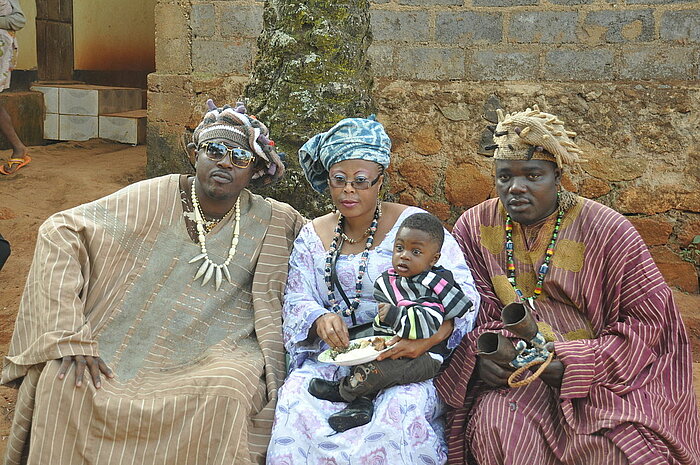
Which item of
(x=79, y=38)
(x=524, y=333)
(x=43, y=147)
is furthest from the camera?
(x=79, y=38)

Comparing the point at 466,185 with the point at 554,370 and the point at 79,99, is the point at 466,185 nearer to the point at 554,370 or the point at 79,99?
the point at 554,370

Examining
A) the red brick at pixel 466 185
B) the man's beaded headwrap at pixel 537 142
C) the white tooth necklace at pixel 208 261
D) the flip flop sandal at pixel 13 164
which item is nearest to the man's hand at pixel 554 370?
the man's beaded headwrap at pixel 537 142

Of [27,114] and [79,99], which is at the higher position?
[79,99]

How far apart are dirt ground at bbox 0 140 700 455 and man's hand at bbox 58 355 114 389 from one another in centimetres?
122

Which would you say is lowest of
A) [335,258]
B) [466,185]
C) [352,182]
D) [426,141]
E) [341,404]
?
[341,404]

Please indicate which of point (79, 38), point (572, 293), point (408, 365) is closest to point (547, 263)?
point (572, 293)

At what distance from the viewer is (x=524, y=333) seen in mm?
3285

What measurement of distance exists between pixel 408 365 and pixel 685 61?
14.0ft

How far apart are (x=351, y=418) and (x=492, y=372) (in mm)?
649

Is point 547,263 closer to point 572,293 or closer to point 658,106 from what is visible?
point 572,293

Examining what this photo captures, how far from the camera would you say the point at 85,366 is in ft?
11.6

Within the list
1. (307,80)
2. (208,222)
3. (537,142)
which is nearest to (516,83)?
(307,80)

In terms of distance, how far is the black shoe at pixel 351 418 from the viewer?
3.39 meters

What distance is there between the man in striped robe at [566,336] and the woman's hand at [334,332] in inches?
20.7
